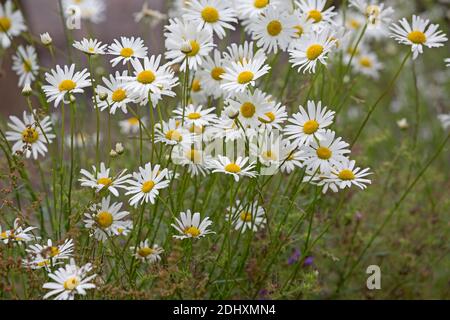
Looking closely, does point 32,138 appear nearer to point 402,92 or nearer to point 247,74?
point 247,74

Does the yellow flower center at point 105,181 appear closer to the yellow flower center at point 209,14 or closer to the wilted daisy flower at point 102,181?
the wilted daisy flower at point 102,181

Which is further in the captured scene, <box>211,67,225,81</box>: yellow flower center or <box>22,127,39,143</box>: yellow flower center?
<box>211,67,225,81</box>: yellow flower center

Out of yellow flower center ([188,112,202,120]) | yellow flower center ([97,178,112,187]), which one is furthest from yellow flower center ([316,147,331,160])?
yellow flower center ([97,178,112,187])

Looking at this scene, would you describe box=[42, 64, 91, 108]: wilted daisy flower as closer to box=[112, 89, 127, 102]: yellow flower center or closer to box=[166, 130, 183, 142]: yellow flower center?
box=[112, 89, 127, 102]: yellow flower center

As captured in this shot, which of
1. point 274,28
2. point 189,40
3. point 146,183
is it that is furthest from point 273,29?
point 146,183

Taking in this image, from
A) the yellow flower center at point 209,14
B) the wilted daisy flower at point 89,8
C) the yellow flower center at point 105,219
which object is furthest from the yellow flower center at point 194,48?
the wilted daisy flower at point 89,8

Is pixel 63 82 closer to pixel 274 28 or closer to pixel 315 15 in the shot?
pixel 274 28
